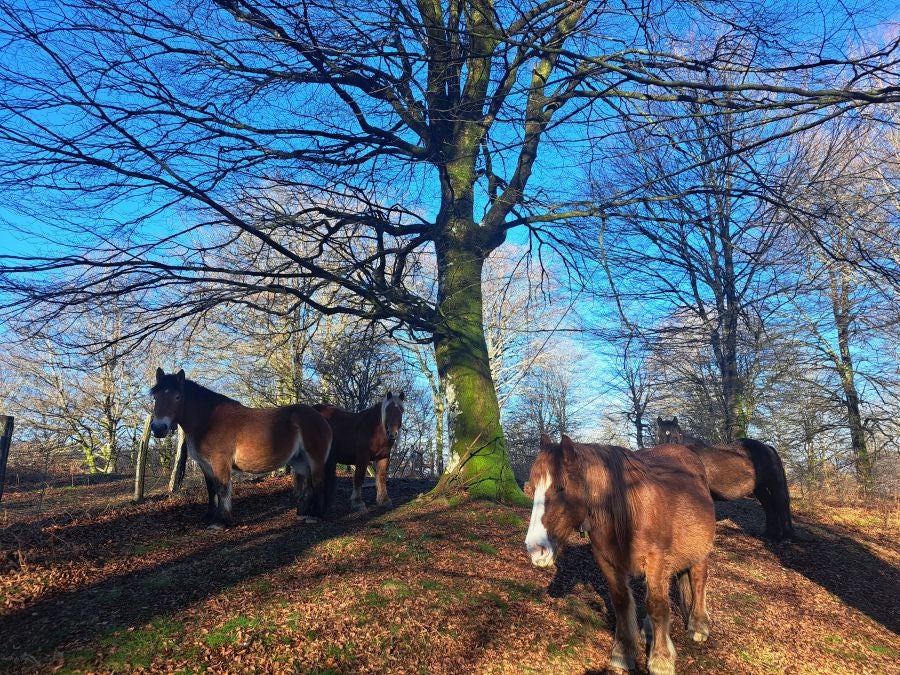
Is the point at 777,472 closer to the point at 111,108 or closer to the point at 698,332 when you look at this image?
the point at 698,332

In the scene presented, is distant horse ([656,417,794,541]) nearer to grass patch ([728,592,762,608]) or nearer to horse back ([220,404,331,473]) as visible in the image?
grass patch ([728,592,762,608])

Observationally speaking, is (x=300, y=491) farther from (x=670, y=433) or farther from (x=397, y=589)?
(x=670, y=433)

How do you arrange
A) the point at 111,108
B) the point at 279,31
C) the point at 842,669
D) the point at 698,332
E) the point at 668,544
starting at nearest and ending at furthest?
the point at 668,544
the point at 842,669
the point at 279,31
the point at 111,108
the point at 698,332

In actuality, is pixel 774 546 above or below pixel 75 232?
below

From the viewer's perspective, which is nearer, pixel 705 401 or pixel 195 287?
pixel 195 287

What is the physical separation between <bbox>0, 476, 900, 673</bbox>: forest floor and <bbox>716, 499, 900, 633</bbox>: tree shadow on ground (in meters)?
0.04

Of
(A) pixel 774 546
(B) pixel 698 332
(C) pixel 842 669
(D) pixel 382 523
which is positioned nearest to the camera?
(C) pixel 842 669

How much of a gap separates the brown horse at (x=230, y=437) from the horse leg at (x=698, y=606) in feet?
16.7

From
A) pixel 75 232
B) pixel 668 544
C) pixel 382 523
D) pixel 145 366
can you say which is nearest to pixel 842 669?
pixel 668 544

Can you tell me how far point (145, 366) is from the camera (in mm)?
24875

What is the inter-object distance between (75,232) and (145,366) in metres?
20.9

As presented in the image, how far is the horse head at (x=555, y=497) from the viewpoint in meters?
3.60

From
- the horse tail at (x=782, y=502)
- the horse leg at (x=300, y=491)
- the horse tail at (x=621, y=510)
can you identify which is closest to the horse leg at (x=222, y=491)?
the horse leg at (x=300, y=491)

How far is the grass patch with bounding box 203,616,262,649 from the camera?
3807mm
